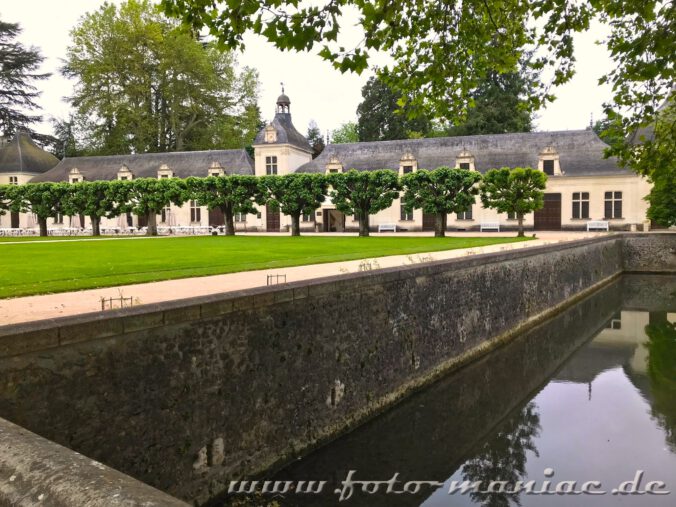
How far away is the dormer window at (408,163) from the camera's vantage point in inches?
1608

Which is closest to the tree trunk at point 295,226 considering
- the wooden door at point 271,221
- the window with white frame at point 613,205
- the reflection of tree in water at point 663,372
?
the wooden door at point 271,221

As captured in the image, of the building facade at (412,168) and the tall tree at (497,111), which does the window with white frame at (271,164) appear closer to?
the building facade at (412,168)

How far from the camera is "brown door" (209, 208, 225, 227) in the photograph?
44719mm

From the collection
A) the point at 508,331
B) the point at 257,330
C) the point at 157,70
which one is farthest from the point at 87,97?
the point at 257,330

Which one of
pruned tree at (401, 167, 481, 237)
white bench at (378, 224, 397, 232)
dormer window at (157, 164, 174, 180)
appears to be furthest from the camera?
dormer window at (157, 164, 174, 180)

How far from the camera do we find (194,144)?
184 ft

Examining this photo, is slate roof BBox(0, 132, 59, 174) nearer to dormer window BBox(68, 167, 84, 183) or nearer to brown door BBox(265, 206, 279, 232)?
dormer window BBox(68, 167, 84, 183)

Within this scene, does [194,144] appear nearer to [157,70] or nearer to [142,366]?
[157,70]

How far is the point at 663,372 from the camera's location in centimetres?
1277

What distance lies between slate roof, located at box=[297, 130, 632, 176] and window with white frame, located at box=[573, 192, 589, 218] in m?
1.48

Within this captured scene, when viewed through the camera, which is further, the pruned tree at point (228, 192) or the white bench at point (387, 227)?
the white bench at point (387, 227)

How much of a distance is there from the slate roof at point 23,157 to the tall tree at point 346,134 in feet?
108

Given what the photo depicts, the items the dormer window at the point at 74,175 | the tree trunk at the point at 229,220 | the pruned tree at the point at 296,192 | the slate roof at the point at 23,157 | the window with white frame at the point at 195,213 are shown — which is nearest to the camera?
the pruned tree at the point at 296,192

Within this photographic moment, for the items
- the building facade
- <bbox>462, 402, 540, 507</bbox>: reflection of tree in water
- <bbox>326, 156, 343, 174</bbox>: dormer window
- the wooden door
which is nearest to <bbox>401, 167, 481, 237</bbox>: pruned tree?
the building facade
